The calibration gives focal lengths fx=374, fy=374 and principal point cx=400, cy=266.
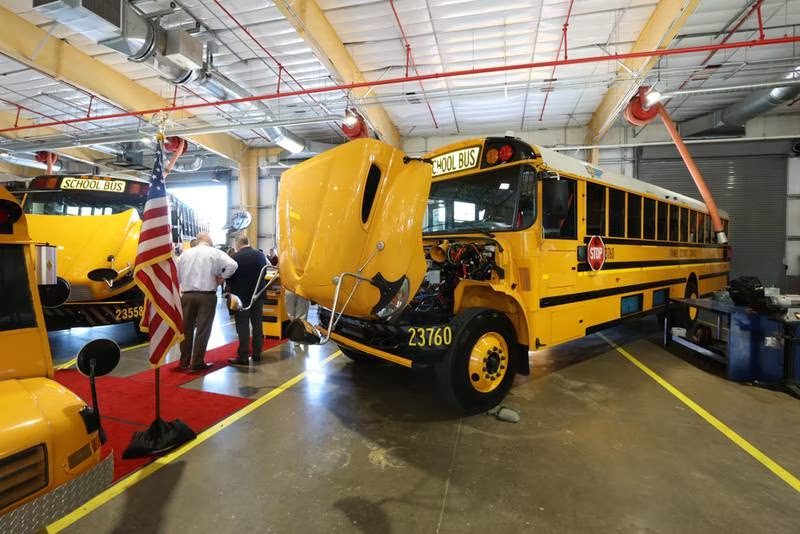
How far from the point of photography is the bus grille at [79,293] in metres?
5.43

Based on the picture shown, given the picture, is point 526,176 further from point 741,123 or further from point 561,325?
point 741,123

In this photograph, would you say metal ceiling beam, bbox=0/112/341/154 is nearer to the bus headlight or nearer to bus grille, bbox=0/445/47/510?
the bus headlight

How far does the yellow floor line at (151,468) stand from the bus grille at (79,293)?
3.46 metres

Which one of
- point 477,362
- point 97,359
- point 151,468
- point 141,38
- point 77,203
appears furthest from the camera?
point 77,203

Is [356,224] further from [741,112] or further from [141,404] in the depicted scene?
[741,112]

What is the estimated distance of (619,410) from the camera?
3902 mm

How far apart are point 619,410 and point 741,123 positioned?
36.5 ft

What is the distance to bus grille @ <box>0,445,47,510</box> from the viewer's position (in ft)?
4.67

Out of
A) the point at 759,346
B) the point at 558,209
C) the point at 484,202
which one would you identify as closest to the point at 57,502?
the point at 484,202

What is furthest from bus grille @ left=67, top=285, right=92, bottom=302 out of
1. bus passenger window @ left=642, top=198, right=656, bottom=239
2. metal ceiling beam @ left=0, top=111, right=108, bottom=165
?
bus passenger window @ left=642, top=198, right=656, bottom=239

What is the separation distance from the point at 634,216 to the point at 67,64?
1126cm

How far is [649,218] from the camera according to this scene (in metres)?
6.11

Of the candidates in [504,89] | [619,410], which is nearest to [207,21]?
[504,89]

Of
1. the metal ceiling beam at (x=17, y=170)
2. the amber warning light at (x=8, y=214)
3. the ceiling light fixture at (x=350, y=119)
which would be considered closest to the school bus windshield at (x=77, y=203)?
the ceiling light fixture at (x=350, y=119)
